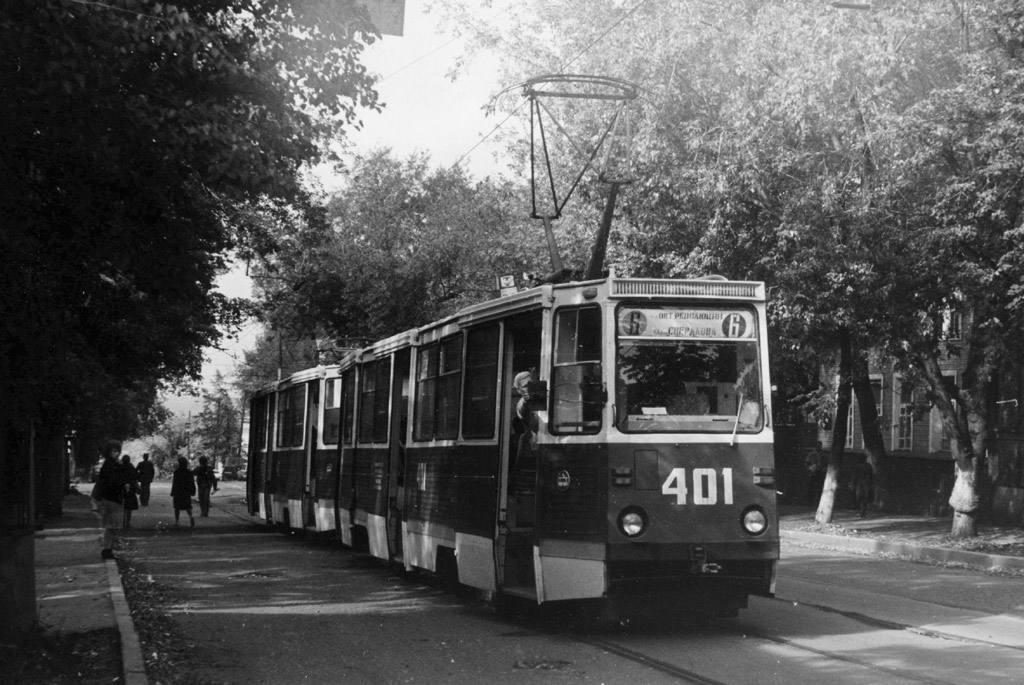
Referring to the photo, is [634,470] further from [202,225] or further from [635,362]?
[202,225]

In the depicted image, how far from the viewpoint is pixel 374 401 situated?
1839 centimetres

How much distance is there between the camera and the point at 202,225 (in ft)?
43.7

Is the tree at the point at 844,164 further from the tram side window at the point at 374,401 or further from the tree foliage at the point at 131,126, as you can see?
the tree foliage at the point at 131,126

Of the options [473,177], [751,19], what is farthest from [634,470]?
[473,177]

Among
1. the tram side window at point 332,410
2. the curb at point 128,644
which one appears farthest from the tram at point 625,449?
the tram side window at point 332,410

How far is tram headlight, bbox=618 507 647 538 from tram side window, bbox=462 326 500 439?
2.29 meters

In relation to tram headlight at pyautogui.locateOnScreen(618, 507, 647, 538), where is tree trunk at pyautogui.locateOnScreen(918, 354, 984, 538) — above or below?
above

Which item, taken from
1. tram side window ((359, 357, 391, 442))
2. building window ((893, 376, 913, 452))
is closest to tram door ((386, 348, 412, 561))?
tram side window ((359, 357, 391, 442))

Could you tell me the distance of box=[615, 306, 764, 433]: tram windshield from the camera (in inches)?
427

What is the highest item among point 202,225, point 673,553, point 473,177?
point 473,177

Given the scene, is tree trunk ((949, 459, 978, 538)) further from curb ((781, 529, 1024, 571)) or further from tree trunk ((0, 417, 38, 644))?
tree trunk ((0, 417, 38, 644))

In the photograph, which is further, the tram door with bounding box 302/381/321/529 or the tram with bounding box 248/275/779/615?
the tram door with bounding box 302/381/321/529

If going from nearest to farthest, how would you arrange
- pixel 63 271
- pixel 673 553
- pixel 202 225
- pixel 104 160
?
pixel 104 160, pixel 673 553, pixel 63 271, pixel 202 225

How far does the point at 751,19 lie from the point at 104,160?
48.5 ft
